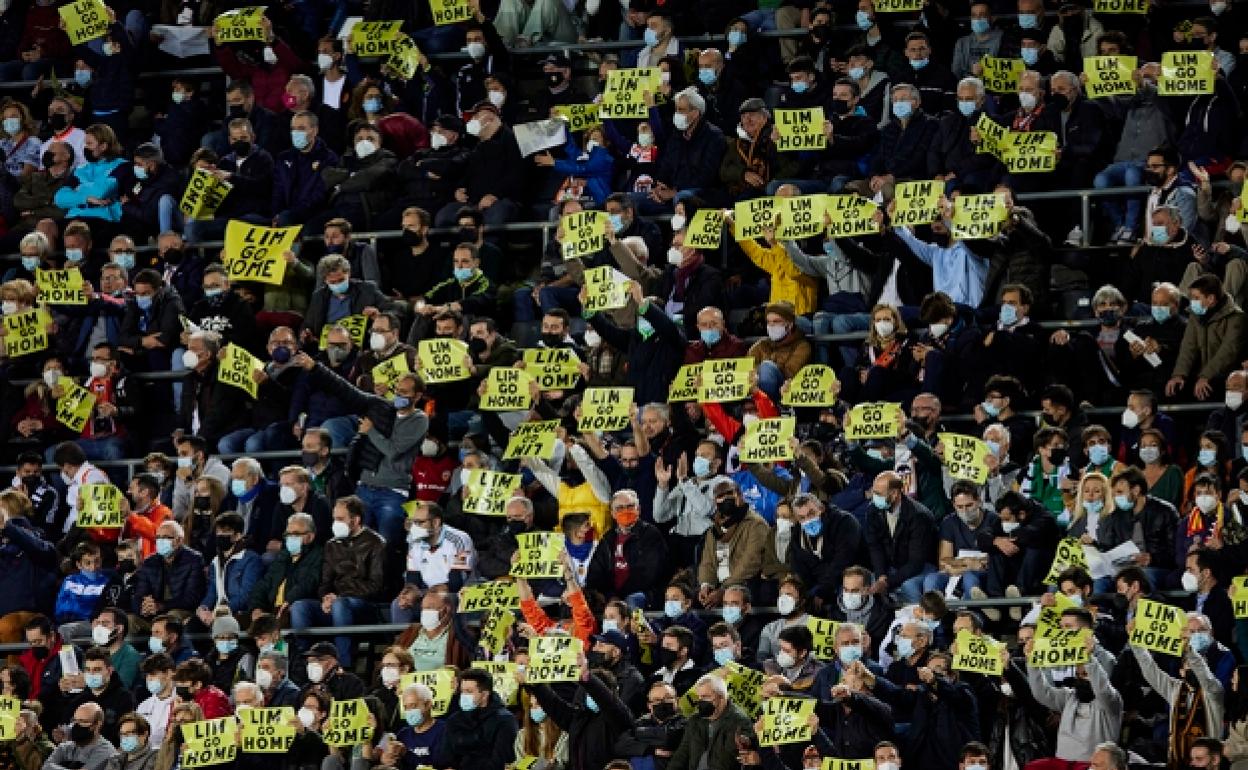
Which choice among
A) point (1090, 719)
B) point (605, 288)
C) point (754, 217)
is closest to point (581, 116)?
point (754, 217)

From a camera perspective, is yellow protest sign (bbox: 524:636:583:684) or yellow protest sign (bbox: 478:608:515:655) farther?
yellow protest sign (bbox: 478:608:515:655)

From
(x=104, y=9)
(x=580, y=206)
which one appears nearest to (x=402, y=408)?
(x=580, y=206)

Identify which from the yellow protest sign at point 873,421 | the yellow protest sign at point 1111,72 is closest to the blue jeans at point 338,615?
the yellow protest sign at point 873,421

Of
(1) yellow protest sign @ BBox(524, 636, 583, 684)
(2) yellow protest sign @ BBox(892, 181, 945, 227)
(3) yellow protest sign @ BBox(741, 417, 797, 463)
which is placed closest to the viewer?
(1) yellow protest sign @ BBox(524, 636, 583, 684)

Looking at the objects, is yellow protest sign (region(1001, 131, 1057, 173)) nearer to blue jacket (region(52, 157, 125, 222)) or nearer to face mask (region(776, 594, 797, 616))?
face mask (region(776, 594, 797, 616))

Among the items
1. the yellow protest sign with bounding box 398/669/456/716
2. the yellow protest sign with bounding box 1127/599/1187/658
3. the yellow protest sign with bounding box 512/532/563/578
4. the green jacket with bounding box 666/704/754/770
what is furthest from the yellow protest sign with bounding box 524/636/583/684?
the yellow protest sign with bounding box 1127/599/1187/658

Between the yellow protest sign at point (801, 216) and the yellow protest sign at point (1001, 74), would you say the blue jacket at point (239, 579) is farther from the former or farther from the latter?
the yellow protest sign at point (1001, 74)

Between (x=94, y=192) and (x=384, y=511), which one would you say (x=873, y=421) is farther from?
(x=94, y=192)

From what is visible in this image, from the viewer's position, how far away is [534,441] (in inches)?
938

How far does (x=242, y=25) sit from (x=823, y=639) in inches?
340

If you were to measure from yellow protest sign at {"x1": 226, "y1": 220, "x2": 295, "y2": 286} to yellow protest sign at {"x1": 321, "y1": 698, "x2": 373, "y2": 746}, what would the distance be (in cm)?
484

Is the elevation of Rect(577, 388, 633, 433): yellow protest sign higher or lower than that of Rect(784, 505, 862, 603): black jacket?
higher

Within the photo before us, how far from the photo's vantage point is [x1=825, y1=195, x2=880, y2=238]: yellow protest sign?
79.9ft

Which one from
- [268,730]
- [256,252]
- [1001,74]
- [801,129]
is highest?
[1001,74]
